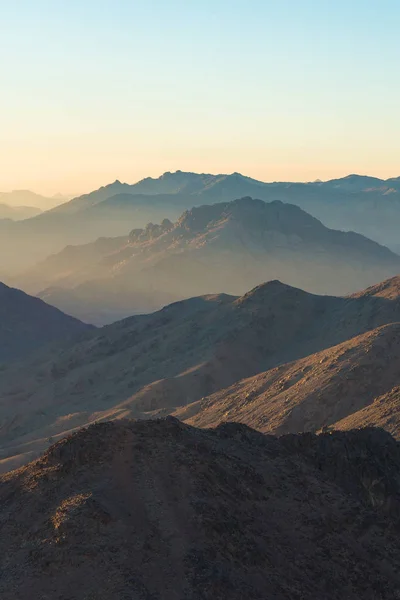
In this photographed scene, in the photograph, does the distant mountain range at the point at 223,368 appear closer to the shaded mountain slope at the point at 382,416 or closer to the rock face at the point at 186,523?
the shaded mountain slope at the point at 382,416

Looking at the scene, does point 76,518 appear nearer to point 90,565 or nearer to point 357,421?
point 90,565

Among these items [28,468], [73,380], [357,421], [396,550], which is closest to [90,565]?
[28,468]

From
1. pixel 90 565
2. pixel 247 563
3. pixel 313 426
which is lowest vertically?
pixel 313 426

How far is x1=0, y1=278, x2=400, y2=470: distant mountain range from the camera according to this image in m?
68.7

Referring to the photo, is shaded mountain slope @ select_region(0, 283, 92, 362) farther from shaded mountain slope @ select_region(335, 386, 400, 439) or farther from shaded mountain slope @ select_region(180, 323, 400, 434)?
shaded mountain slope @ select_region(335, 386, 400, 439)

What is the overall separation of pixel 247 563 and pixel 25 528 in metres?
7.48

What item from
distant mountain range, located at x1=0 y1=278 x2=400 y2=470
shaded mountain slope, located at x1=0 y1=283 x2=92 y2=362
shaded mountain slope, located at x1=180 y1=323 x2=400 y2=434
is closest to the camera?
shaded mountain slope, located at x1=180 y1=323 x2=400 y2=434

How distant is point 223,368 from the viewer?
95.1m

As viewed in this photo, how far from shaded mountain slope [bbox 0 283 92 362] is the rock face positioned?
339 ft

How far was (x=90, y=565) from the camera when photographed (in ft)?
86.2

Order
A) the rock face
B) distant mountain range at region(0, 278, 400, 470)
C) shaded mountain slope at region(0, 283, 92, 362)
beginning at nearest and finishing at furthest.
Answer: the rock face → distant mountain range at region(0, 278, 400, 470) → shaded mountain slope at region(0, 283, 92, 362)

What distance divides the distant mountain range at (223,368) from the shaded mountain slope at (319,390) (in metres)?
0.12

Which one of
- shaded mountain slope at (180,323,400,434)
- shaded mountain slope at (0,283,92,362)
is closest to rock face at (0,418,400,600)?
shaded mountain slope at (180,323,400,434)

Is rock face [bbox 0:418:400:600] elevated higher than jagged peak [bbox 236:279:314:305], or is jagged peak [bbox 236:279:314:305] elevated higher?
jagged peak [bbox 236:279:314:305]
